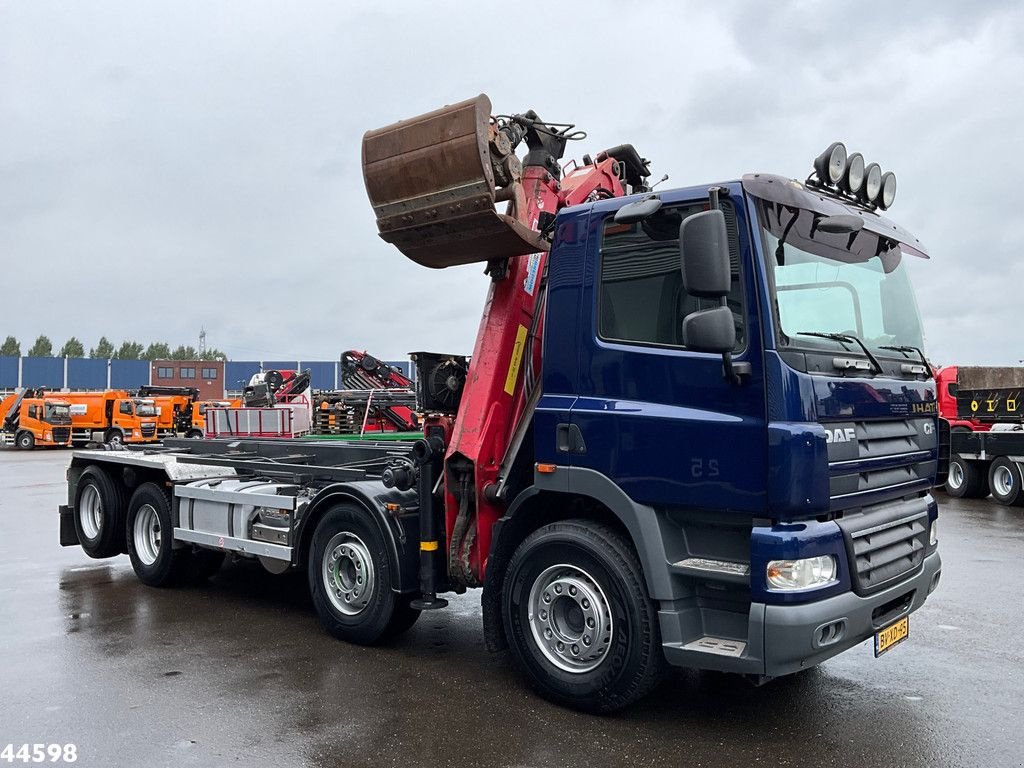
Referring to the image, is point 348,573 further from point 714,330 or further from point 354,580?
point 714,330

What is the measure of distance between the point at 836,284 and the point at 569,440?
174 centimetres

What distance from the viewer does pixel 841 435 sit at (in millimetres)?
4422

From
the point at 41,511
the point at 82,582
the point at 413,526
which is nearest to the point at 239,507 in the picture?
the point at 413,526

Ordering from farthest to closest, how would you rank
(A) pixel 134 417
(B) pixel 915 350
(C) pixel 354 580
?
(A) pixel 134 417, (C) pixel 354 580, (B) pixel 915 350

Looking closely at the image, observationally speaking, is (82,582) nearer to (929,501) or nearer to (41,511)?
(41,511)

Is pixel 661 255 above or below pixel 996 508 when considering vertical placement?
above

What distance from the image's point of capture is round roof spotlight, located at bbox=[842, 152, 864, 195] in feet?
16.8

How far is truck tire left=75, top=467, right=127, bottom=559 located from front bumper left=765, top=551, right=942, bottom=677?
7.13m

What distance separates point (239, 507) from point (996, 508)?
44.5 feet

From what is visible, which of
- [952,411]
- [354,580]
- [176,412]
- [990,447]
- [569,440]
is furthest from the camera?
[176,412]

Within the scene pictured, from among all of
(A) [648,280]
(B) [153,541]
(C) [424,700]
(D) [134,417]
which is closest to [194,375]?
(D) [134,417]

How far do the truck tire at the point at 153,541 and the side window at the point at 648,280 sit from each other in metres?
5.18

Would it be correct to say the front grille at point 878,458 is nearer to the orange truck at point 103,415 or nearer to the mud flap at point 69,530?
the mud flap at point 69,530

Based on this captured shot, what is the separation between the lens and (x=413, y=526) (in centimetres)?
598
